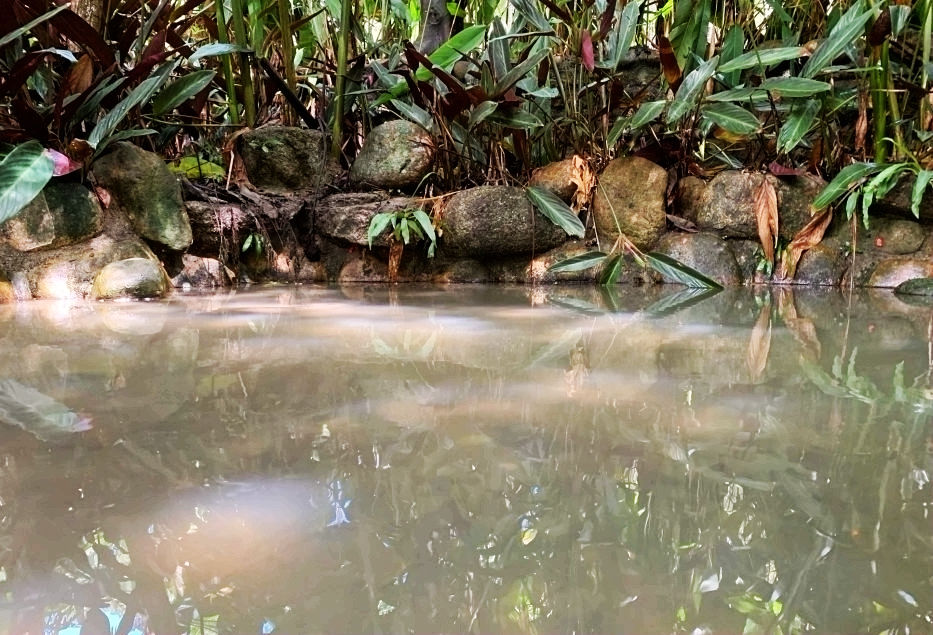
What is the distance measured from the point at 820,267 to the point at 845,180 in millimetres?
447

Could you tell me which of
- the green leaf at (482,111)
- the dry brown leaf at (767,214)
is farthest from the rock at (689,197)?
the green leaf at (482,111)

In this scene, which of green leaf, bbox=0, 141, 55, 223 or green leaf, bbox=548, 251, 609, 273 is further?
green leaf, bbox=548, 251, 609, 273

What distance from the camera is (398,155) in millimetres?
3496

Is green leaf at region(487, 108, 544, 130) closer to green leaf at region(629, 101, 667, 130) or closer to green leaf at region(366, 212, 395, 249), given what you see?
green leaf at region(629, 101, 667, 130)

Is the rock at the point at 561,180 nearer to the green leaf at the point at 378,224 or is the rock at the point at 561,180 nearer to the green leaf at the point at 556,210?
the green leaf at the point at 556,210

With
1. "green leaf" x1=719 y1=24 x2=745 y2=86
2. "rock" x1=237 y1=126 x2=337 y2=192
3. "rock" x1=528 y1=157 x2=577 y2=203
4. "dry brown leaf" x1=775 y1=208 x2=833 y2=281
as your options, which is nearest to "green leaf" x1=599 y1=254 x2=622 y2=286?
"rock" x1=528 y1=157 x2=577 y2=203

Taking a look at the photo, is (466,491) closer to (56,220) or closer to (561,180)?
(56,220)

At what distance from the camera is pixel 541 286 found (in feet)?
10.3

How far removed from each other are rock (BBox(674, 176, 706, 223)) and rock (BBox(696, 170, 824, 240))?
8 cm

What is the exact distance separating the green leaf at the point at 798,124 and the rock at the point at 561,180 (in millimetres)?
1012

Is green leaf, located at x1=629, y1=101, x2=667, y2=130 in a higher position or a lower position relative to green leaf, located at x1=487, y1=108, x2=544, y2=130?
lower

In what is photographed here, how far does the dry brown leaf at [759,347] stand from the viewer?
3.96 feet

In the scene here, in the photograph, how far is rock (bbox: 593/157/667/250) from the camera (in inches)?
135

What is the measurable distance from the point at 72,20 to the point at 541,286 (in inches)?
89.1
